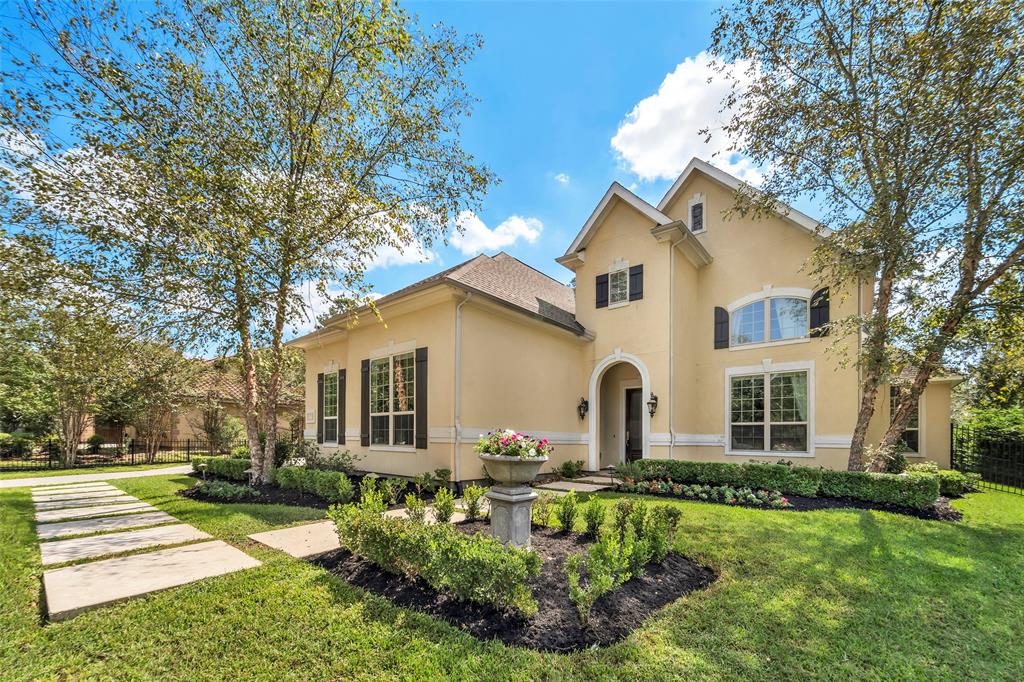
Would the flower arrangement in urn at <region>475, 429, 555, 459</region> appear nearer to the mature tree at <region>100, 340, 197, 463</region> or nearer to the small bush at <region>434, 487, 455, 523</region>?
the small bush at <region>434, 487, 455, 523</region>

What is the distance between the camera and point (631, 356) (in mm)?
11547

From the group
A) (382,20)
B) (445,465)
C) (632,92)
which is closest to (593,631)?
(445,465)

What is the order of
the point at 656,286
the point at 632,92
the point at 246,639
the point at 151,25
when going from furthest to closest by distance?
the point at 656,286
the point at 632,92
the point at 151,25
the point at 246,639

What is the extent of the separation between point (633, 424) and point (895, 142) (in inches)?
350

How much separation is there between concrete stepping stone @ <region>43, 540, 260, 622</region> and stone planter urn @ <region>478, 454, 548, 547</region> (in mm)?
2595

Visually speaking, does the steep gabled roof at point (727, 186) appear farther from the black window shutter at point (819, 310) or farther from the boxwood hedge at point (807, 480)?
the boxwood hedge at point (807, 480)

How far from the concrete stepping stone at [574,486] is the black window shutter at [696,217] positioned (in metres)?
7.58

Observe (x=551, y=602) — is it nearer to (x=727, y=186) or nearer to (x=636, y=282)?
(x=636, y=282)

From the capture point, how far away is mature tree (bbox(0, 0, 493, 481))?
671 centimetres

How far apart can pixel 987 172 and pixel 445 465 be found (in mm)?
10771

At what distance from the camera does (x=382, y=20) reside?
7426 mm

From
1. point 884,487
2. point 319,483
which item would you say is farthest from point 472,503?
point 884,487

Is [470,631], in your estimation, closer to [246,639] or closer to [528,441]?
[246,639]

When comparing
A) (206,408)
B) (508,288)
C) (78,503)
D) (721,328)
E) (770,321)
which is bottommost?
(78,503)
